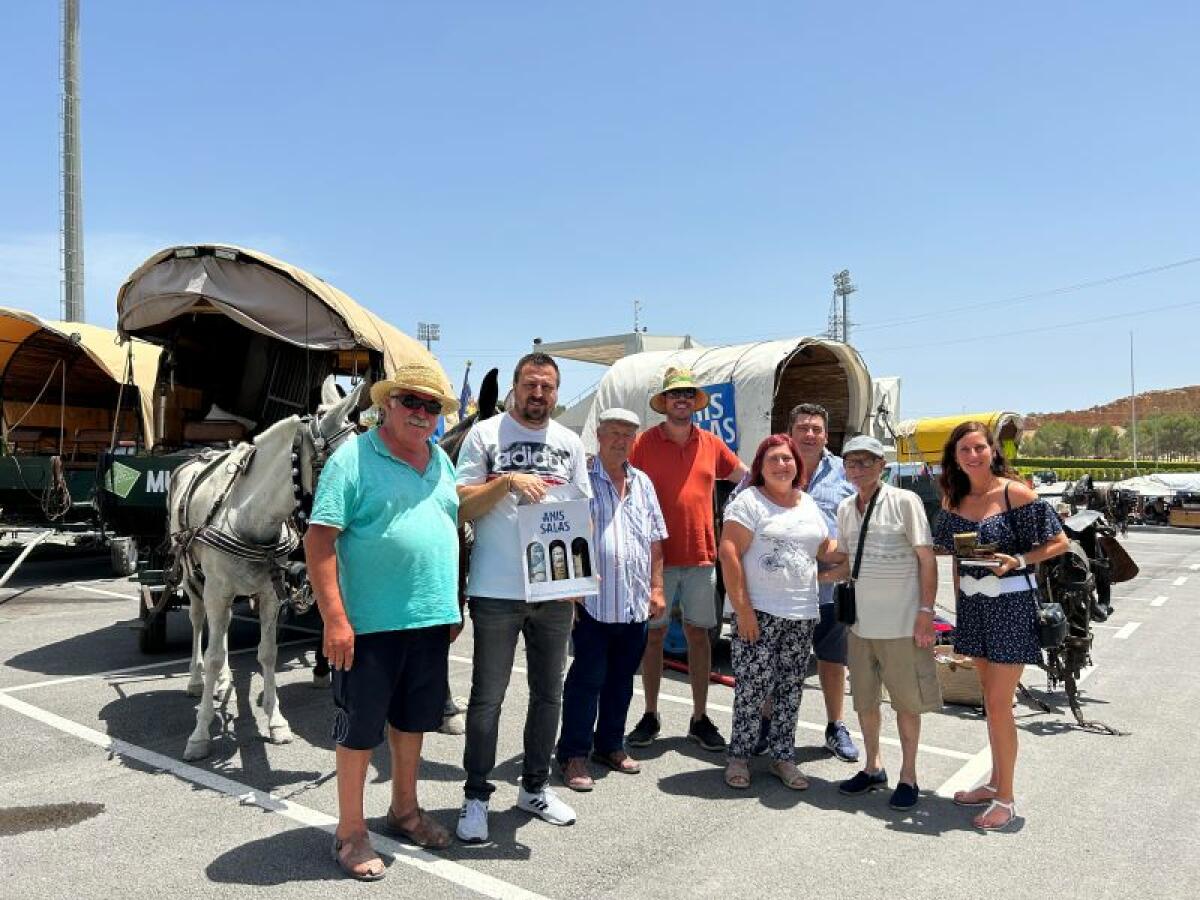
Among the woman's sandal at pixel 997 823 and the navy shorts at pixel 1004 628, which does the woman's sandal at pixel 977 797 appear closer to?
the woman's sandal at pixel 997 823

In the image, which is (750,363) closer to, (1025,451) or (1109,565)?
(1109,565)

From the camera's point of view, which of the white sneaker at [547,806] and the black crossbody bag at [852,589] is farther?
the black crossbody bag at [852,589]

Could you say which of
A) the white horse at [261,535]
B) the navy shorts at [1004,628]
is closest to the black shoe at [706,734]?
the navy shorts at [1004,628]

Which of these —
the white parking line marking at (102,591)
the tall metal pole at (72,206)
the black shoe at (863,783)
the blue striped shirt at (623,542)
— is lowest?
the black shoe at (863,783)

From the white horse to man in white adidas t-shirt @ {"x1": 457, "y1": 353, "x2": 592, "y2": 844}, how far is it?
1356mm

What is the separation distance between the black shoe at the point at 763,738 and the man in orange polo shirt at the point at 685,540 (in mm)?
257

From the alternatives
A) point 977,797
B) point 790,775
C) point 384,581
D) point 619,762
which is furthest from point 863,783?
point 384,581

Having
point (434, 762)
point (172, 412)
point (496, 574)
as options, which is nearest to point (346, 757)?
point (496, 574)

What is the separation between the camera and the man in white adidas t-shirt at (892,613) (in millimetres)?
3854

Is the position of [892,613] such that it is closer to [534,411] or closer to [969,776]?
[969,776]

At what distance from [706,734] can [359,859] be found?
2.23 meters

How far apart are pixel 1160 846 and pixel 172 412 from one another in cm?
959

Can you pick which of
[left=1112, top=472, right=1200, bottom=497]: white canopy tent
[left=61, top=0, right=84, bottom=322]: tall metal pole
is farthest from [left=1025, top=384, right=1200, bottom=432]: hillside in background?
[left=61, top=0, right=84, bottom=322]: tall metal pole

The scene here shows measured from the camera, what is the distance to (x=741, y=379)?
7.41m
